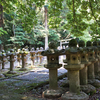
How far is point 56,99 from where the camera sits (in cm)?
305

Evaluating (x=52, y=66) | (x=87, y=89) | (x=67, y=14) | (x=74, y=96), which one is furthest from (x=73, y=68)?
(x=67, y=14)

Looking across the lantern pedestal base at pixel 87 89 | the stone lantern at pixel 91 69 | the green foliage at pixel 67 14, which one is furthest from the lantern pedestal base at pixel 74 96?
the green foliage at pixel 67 14

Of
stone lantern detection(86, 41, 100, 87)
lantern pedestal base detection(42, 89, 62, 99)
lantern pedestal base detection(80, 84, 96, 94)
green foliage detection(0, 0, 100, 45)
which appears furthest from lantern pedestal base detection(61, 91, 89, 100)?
green foliage detection(0, 0, 100, 45)

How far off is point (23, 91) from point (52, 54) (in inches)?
62.5

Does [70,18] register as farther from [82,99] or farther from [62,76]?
[82,99]

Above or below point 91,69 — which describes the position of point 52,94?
below

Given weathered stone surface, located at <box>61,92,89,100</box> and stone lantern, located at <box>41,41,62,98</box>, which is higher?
stone lantern, located at <box>41,41,62,98</box>

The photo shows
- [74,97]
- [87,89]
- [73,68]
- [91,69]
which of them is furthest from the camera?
[91,69]

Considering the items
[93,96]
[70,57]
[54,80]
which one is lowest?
[93,96]

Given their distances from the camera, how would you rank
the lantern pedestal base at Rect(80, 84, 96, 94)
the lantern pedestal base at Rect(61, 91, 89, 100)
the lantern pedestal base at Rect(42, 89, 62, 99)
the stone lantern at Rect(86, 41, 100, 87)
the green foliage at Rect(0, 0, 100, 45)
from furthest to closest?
the green foliage at Rect(0, 0, 100, 45), the stone lantern at Rect(86, 41, 100, 87), the lantern pedestal base at Rect(80, 84, 96, 94), the lantern pedestal base at Rect(42, 89, 62, 99), the lantern pedestal base at Rect(61, 91, 89, 100)

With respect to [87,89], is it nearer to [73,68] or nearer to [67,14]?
[73,68]

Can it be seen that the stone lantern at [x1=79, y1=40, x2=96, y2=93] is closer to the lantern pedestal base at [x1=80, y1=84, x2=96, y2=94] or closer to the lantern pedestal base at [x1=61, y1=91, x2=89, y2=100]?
the lantern pedestal base at [x1=80, y1=84, x2=96, y2=94]

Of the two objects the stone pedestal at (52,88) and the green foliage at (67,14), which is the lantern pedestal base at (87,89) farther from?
the green foliage at (67,14)

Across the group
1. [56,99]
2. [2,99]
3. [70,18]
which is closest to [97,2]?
[70,18]
